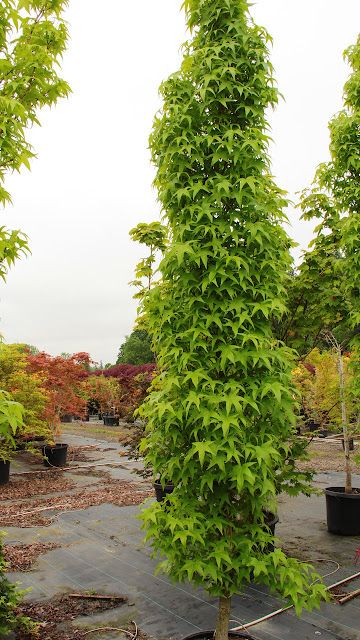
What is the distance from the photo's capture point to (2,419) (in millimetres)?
2742

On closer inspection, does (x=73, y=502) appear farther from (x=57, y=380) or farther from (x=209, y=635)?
(x=209, y=635)

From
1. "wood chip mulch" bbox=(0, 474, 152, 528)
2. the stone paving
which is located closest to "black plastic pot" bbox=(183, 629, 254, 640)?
the stone paving

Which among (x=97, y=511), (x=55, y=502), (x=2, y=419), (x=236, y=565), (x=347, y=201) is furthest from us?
(x=55, y=502)

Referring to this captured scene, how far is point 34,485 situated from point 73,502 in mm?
1829

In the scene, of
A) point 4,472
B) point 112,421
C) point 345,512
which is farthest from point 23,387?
point 112,421

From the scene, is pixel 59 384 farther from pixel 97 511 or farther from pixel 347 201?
pixel 347 201

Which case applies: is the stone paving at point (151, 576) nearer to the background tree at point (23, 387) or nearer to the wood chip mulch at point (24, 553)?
the wood chip mulch at point (24, 553)

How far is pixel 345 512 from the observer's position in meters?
6.32

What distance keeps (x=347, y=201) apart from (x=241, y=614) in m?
4.42

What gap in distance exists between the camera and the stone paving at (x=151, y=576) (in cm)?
396

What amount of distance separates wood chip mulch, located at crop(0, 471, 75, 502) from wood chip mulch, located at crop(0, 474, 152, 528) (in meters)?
0.56

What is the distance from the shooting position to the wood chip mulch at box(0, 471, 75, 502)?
8898mm

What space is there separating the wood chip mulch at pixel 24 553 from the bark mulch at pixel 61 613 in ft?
3.11

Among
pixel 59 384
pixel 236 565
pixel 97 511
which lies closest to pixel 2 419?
pixel 236 565
